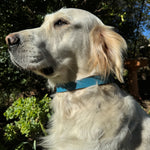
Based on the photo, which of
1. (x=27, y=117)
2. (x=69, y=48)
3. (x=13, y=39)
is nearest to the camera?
(x=13, y=39)

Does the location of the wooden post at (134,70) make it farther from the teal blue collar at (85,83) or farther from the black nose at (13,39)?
the black nose at (13,39)

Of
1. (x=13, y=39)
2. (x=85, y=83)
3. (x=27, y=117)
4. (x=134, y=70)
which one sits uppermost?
(x=13, y=39)

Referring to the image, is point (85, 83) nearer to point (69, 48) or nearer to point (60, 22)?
point (69, 48)

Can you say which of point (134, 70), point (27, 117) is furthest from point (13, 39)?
point (134, 70)

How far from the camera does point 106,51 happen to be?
66.6 inches

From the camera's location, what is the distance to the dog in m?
1.40

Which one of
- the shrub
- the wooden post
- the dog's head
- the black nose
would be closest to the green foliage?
the shrub

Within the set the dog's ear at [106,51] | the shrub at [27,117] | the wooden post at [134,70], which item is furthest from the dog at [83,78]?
the wooden post at [134,70]

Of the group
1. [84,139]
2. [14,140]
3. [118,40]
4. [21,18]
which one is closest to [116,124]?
[84,139]

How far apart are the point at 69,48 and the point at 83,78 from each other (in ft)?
1.10

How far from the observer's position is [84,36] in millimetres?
1717

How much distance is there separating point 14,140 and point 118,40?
230 cm

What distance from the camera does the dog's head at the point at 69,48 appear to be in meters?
1.50

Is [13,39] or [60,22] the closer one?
[13,39]
